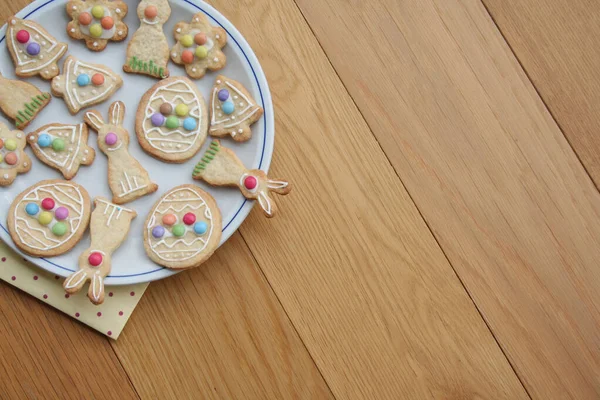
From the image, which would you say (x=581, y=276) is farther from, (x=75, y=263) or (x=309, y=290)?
(x=75, y=263)

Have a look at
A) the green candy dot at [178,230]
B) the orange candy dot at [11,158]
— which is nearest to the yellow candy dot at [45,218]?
the orange candy dot at [11,158]

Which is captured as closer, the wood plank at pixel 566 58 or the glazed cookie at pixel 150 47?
the glazed cookie at pixel 150 47

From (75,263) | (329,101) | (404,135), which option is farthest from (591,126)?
(75,263)

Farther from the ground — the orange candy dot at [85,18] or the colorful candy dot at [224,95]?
the orange candy dot at [85,18]

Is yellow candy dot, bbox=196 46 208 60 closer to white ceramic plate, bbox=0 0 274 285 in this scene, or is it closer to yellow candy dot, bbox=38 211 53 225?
white ceramic plate, bbox=0 0 274 285

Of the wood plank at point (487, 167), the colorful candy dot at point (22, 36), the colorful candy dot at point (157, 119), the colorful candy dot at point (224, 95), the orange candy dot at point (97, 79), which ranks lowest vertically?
the wood plank at point (487, 167)

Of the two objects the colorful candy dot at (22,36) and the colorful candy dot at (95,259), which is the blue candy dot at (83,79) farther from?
the colorful candy dot at (95,259)

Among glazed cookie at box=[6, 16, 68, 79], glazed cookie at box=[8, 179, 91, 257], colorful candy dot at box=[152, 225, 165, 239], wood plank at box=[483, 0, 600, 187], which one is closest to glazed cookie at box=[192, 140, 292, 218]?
colorful candy dot at box=[152, 225, 165, 239]
